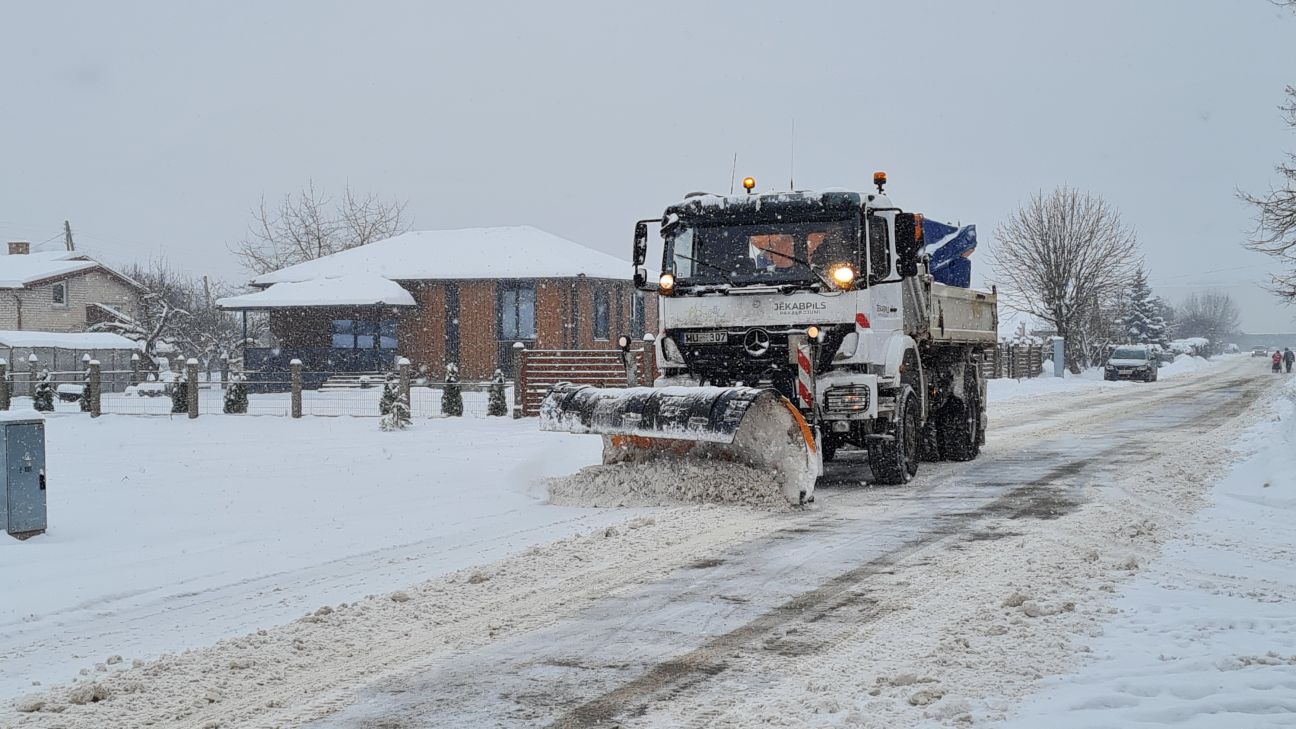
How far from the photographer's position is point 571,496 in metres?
10.7

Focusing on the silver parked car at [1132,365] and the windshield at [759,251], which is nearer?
the windshield at [759,251]

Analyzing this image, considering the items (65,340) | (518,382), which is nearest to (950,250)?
(518,382)

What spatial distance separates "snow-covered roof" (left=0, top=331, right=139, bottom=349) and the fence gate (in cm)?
2871

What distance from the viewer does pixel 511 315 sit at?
1626 inches

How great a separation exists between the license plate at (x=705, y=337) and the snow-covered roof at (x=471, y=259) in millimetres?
28425

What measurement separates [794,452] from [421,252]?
35.9 m

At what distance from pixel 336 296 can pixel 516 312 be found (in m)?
6.13

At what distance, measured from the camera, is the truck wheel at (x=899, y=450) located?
11.4 metres

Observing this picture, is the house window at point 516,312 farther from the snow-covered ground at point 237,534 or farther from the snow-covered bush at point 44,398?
the snow-covered ground at point 237,534

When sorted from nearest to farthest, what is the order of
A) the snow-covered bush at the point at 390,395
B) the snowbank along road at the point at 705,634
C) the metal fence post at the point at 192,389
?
1. the snowbank along road at the point at 705,634
2. the snow-covered bush at the point at 390,395
3. the metal fence post at the point at 192,389

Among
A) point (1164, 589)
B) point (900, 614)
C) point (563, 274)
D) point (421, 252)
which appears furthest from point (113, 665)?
point (421, 252)

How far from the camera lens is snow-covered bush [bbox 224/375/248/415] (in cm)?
2570

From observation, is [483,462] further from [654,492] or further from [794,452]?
[794,452]

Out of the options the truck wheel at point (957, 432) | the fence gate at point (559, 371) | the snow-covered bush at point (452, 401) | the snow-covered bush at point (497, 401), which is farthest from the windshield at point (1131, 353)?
the truck wheel at point (957, 432)
